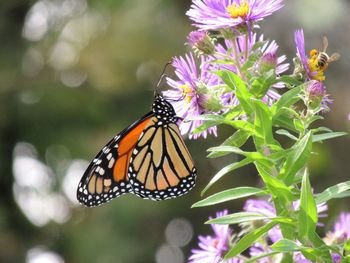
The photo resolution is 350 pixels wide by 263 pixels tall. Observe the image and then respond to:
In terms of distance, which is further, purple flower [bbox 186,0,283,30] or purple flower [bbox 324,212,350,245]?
purple flower [bbox 324,212,350,245]

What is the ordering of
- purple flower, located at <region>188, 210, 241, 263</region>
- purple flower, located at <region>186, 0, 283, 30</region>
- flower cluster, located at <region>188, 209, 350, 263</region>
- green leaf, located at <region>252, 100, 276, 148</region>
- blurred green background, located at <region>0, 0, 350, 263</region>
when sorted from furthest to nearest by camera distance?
1. blurred green background, located at <region>0, 0, 350, 263</region>
2. purple flower, located at <region>188, 210, 241, 263</region>
3. flower cluster, located at <region>188, 209, 350, 263</region>
4. purple flower, located at <region>186, 0, 283, 30</region>
5. green leaf, located at <region>252, 100, 276, 148</region>

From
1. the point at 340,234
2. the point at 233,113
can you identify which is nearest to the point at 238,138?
the point at 233,113

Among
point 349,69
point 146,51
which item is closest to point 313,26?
point 349,69

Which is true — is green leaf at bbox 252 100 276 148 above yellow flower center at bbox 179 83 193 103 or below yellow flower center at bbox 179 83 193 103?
below

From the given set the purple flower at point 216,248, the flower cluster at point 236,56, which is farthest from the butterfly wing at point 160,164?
the flower cluster at point 236,56

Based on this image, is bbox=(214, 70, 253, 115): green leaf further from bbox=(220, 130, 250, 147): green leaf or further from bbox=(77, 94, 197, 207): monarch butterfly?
bbox=(77, 94, 197, 207): monarch butterfly

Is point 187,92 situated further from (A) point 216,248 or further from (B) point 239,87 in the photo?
(A) point 216,248

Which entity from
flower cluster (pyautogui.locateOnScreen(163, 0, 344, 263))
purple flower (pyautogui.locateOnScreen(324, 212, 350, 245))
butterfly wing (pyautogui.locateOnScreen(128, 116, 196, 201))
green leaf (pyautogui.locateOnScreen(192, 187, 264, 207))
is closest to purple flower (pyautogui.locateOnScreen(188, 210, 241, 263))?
flower cluster (pyautogui.locateOnScreen(163, 0, 344, 263))
